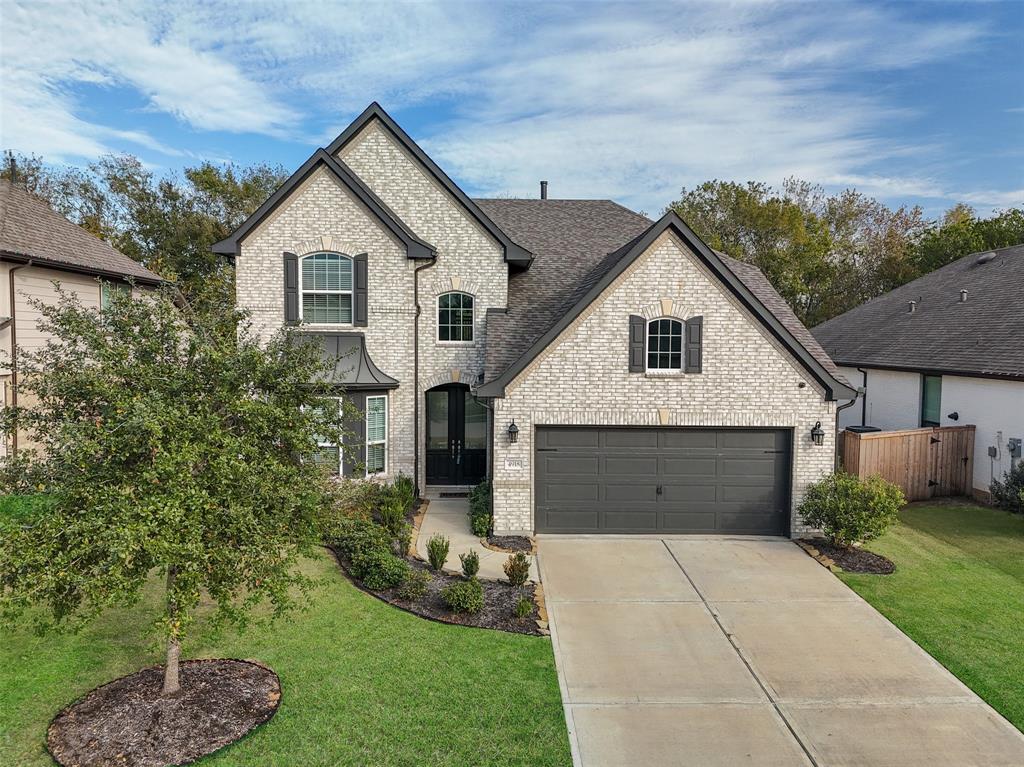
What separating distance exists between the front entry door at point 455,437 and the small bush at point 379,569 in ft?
Result: 21.3

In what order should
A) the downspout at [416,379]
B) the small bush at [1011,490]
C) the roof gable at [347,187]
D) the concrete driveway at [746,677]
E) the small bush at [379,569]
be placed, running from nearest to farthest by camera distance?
the concrete driveway at [746,677], the small bush at [379,569], the small bush at [1011,490], the roof gable at [347,187], the downspout at [416,379]

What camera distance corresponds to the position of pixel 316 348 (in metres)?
7.23

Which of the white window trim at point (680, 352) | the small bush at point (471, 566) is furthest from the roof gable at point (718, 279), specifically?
the small bush at point (471, 566)

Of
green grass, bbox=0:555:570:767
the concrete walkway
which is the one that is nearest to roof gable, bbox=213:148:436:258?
the concrete walkway

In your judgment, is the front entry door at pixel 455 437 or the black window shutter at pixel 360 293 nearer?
the black window shutter at pixel 360 293

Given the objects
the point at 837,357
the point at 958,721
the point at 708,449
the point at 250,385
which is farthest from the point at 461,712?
the point at 837,357

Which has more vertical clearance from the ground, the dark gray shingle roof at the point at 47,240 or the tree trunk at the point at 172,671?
the dark gray shingle roof at the point at 47,240

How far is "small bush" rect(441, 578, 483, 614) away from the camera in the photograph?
351 inches

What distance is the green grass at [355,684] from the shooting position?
19.6 ft

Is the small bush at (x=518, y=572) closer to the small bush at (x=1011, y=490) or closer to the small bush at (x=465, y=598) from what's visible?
the small bush at (x=465, y=598)

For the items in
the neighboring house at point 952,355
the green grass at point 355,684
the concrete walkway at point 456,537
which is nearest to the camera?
the green grass at point 355,684

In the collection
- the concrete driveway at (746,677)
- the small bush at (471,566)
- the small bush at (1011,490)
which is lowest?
the concrete driveway at (746,677)

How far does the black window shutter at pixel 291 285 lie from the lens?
602 inches

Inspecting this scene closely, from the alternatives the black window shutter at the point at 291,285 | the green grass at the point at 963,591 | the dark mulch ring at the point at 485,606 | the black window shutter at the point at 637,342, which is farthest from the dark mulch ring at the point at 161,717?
the black window shutter at the point at 291,285
